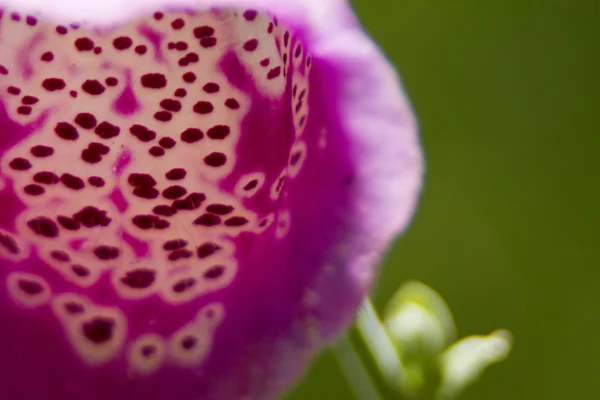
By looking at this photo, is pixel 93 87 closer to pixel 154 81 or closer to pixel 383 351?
pixel 154 81

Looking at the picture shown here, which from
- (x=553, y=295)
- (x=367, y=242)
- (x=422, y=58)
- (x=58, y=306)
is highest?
(x=422, y=58)

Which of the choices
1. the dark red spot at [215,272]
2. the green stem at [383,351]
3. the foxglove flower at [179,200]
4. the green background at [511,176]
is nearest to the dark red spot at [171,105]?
the foxglove flower at [179,200]

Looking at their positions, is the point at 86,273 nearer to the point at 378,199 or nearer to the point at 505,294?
the point at 378,199

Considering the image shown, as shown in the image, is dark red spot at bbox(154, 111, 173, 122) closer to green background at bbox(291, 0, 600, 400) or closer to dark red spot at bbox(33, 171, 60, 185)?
dark red spot at bbox(33, 171, 60, 185)

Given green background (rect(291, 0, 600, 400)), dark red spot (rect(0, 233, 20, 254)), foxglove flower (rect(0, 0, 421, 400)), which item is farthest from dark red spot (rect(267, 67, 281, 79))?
green background (rect(291, 0, 600, 400))

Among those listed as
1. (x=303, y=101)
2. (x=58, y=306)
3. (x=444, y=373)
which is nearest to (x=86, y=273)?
(x=58, y=306)
